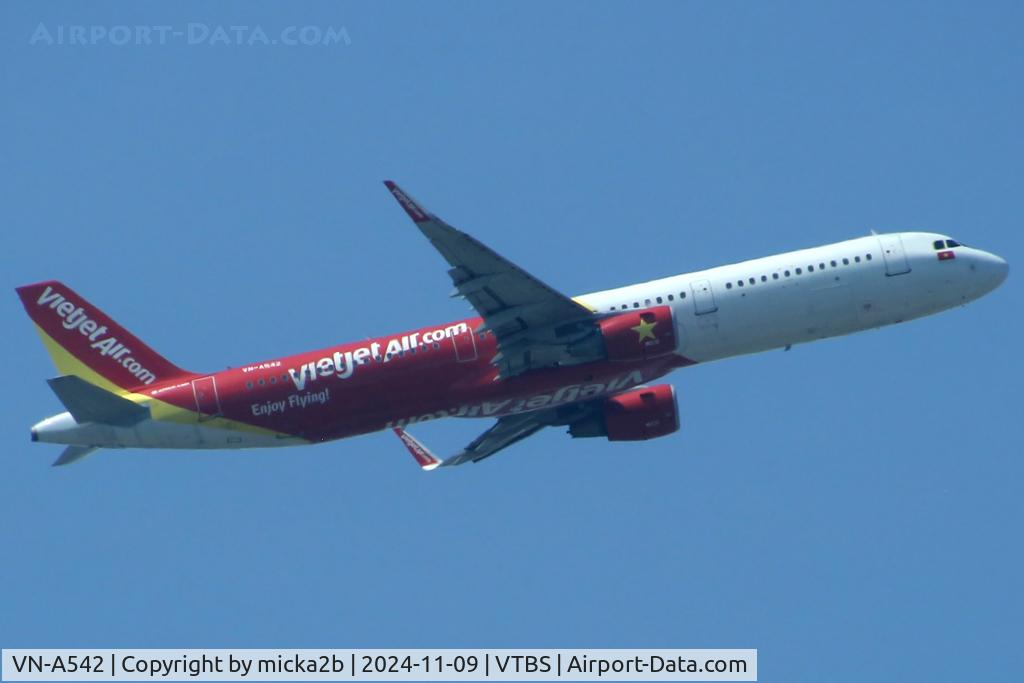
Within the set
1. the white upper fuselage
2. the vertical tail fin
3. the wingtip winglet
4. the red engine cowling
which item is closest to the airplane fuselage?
the white upper fuselage

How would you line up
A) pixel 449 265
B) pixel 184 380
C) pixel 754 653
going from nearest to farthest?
pixel 754 653 → pixel 449 265 → pixel 184 380

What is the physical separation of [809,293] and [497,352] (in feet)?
43.5

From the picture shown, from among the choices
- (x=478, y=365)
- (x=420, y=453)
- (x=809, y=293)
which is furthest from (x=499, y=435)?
(x=809, y=293)

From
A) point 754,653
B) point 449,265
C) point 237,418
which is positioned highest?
point 449,265

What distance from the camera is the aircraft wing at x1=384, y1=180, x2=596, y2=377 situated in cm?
7194

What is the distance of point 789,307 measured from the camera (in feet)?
247

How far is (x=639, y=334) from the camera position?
243 ft

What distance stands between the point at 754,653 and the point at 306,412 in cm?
2120

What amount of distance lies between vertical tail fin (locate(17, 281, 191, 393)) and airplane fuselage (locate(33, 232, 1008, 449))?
100 cm

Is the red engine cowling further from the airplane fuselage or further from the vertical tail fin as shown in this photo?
the vertical tail fin

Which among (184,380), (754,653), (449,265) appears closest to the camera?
(754,653)

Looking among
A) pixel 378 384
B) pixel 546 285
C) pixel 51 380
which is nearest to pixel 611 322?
pixel 546 285

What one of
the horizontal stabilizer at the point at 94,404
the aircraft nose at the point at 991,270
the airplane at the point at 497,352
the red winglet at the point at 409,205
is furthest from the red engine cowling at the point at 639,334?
the horizontal stabilizer at the point at 94,404

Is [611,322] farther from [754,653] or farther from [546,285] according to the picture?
[754,653]
